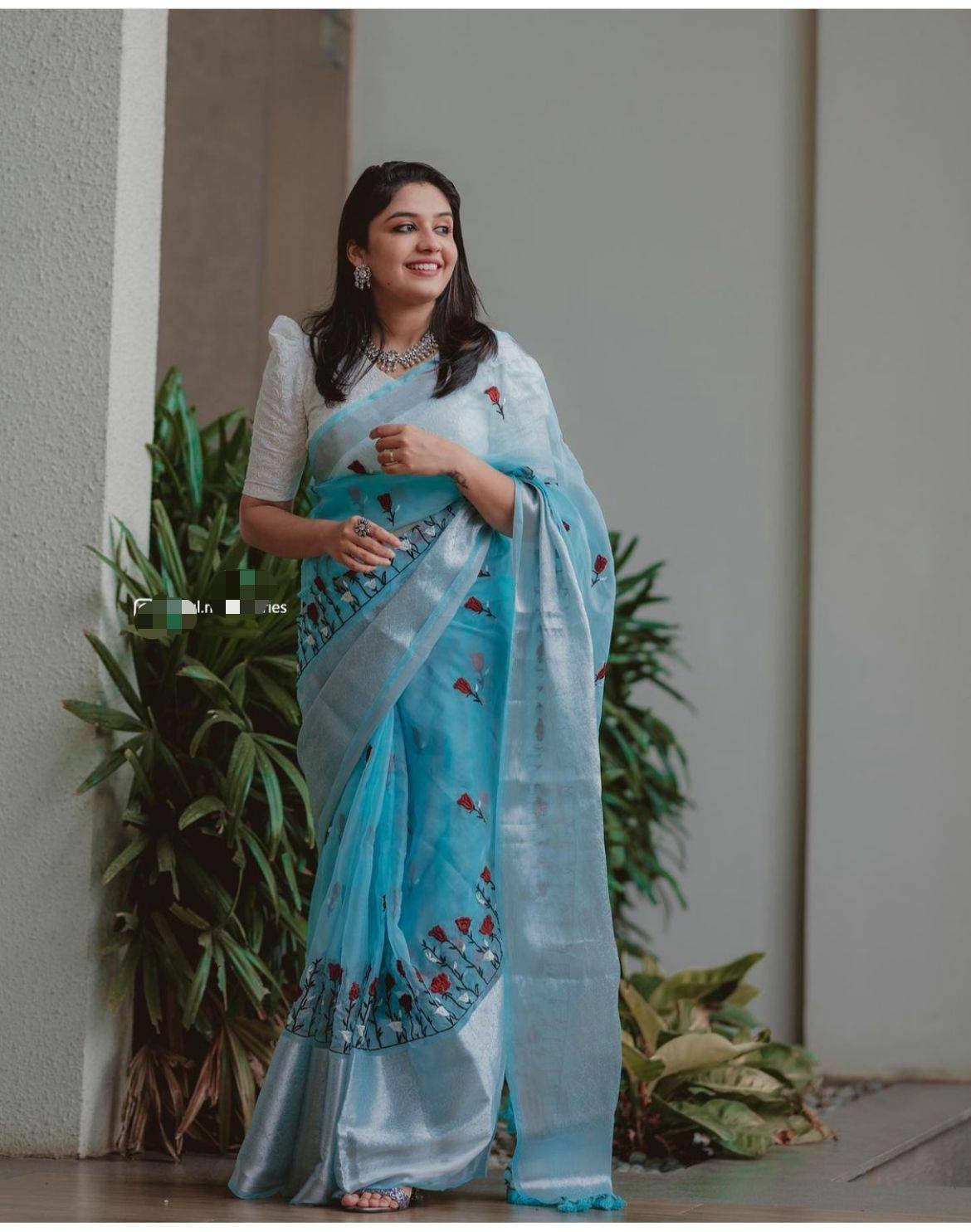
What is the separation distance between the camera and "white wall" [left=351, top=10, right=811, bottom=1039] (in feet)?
15.7

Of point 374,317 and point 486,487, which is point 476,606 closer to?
point 486,487

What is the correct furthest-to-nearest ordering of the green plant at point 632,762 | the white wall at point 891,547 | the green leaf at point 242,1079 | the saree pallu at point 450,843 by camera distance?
the white wall at point 891,547 → the green plant at point 632,762 → the green leaf at point 242,1079 → the saree pallu at point 450,843

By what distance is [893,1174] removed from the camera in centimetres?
322

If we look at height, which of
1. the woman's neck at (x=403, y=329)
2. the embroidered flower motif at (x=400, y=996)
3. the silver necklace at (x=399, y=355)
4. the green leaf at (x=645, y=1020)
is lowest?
the green leaf at (x=645, y=1020)

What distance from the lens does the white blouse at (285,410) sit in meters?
2.53

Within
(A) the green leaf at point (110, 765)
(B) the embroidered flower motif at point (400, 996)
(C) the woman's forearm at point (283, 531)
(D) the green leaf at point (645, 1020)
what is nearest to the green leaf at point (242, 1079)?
(A) the green leaf at point (110, 765)

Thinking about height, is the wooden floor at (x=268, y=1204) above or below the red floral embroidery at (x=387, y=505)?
below

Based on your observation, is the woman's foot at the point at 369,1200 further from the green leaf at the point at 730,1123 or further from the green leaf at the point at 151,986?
the green leaf at the point at 730,1123

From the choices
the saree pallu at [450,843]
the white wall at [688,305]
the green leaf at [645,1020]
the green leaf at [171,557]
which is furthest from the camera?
the white wall at [688,305]

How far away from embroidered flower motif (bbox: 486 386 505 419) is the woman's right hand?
285 mm

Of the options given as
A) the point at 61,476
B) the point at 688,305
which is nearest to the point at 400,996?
the point at 61,476

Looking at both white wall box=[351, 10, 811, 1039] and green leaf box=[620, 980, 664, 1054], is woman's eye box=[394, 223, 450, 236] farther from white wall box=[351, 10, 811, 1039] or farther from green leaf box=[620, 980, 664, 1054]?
white wall box=[351, 10, 811, 1039]

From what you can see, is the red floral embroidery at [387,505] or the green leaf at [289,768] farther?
the green leaf at [289,768]

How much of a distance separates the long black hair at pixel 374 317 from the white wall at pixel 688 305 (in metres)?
2.40
